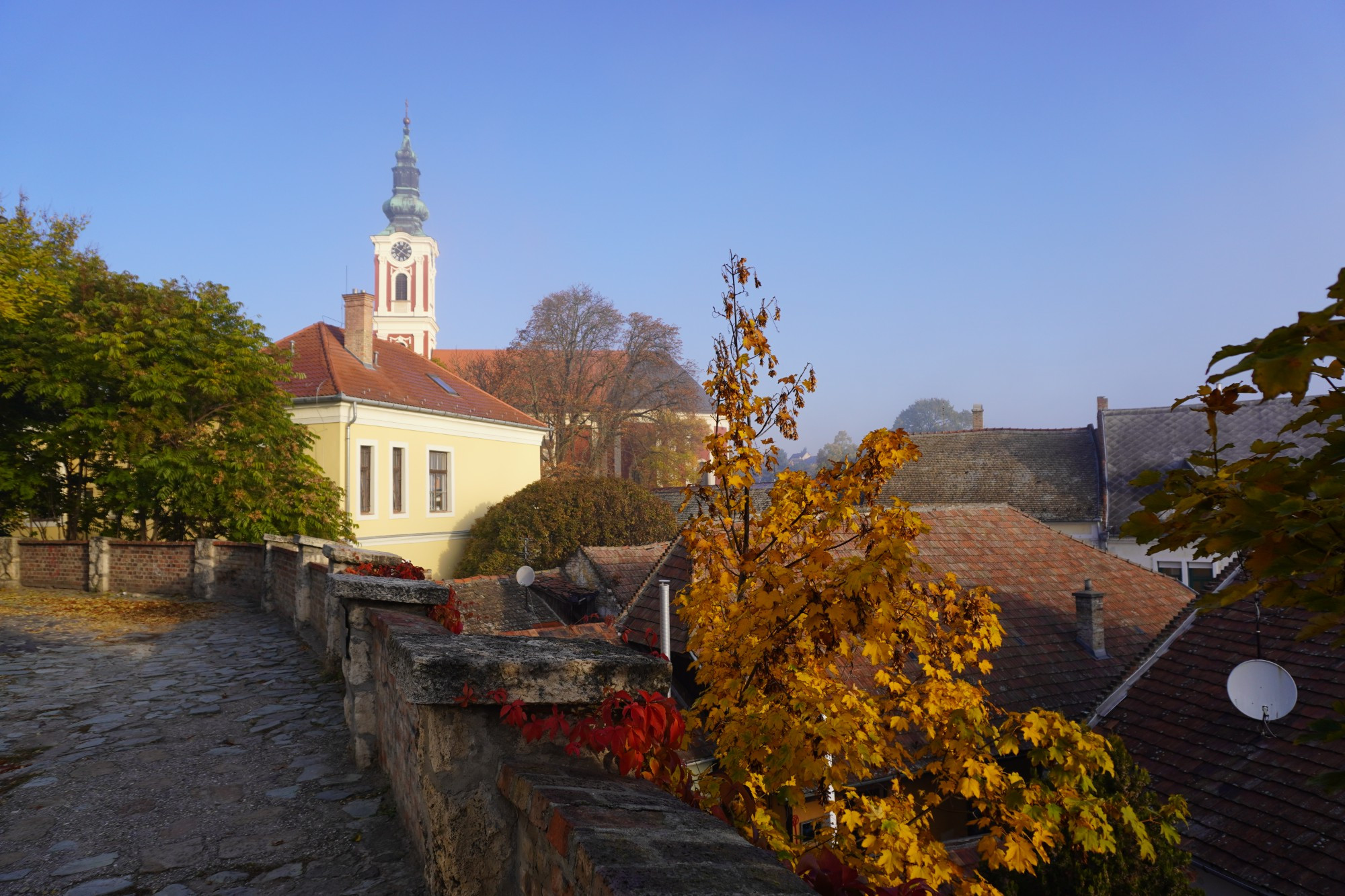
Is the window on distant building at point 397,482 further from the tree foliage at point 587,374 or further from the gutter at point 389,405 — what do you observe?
the tree foliage at point 587,374

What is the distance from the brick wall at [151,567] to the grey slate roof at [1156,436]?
25124mm

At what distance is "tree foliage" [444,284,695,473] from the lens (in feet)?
128

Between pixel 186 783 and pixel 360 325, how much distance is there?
2371 cm

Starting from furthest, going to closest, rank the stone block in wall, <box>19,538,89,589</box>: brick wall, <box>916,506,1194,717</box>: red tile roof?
<box>19,538,89,589</box>: brick wall
the stone block in wall
<box>916,506,1194,717</box>: red tile roof

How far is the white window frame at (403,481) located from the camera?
2522cm

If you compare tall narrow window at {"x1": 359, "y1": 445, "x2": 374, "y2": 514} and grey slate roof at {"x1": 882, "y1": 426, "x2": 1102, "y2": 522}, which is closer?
tall narrow window at {"x1": 359, "y1": 445, "x2": 374, "y2": 514}

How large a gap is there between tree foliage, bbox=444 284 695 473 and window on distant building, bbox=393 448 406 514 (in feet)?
43.2

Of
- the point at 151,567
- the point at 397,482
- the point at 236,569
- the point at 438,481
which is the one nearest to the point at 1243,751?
the point at 236,569

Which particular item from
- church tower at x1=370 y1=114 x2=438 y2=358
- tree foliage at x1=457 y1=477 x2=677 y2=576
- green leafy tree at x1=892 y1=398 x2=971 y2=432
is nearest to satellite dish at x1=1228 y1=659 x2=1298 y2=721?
tree foliage at x1=457 y1=477 x2=677 y2=576

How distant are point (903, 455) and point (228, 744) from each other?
14.9 feet

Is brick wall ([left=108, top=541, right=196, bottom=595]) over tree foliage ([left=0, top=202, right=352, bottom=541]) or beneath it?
beneath

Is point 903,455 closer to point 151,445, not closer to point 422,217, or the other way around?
point 151,445

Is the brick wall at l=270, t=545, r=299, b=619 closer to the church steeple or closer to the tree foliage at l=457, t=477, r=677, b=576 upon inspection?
the tree foliage at l=457, t=477, r=677, b=576

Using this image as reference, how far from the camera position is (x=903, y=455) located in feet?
14.3
